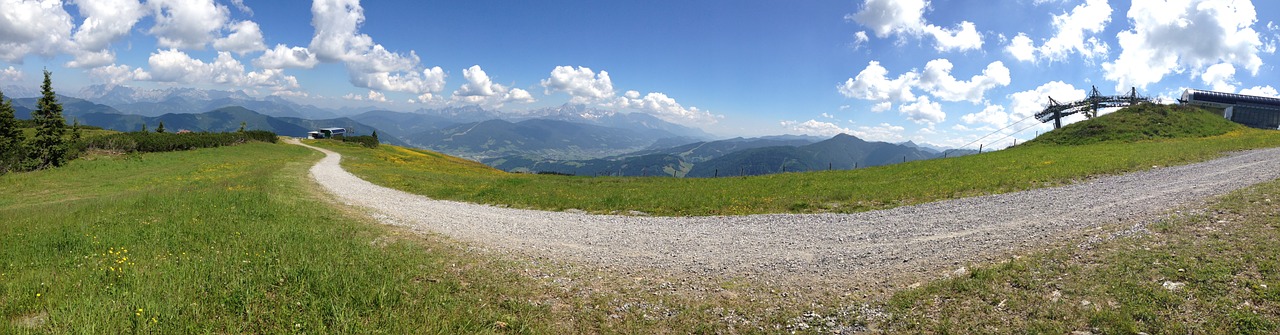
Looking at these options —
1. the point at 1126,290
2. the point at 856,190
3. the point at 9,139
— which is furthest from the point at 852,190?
the point at 9,139

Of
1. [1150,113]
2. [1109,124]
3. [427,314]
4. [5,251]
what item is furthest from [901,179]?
[1150,113]

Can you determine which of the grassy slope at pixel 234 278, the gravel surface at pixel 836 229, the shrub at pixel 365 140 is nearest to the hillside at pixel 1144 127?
the gravel surface at pixel 836 229

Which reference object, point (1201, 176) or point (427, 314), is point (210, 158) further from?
point (1201, 176)

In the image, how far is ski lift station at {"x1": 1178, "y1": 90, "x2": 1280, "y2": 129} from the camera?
6650 cm

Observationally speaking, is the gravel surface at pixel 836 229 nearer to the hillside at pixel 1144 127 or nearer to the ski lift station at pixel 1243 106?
the hillside at pixel 1144 127

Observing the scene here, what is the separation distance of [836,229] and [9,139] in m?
67.3

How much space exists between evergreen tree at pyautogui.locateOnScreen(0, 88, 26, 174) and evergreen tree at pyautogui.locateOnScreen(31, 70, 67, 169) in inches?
38.8

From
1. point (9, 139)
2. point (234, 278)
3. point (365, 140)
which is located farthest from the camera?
point (365, 140)

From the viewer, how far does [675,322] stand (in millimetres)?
8289

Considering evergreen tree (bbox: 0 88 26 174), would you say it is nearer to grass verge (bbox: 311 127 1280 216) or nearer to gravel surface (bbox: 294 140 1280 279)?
grass verge (bbox: 311 127 1280 216)

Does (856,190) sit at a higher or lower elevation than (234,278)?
higher

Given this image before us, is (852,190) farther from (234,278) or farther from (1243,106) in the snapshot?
(1243,106)

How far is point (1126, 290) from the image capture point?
7.74 metres

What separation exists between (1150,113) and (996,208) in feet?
220
